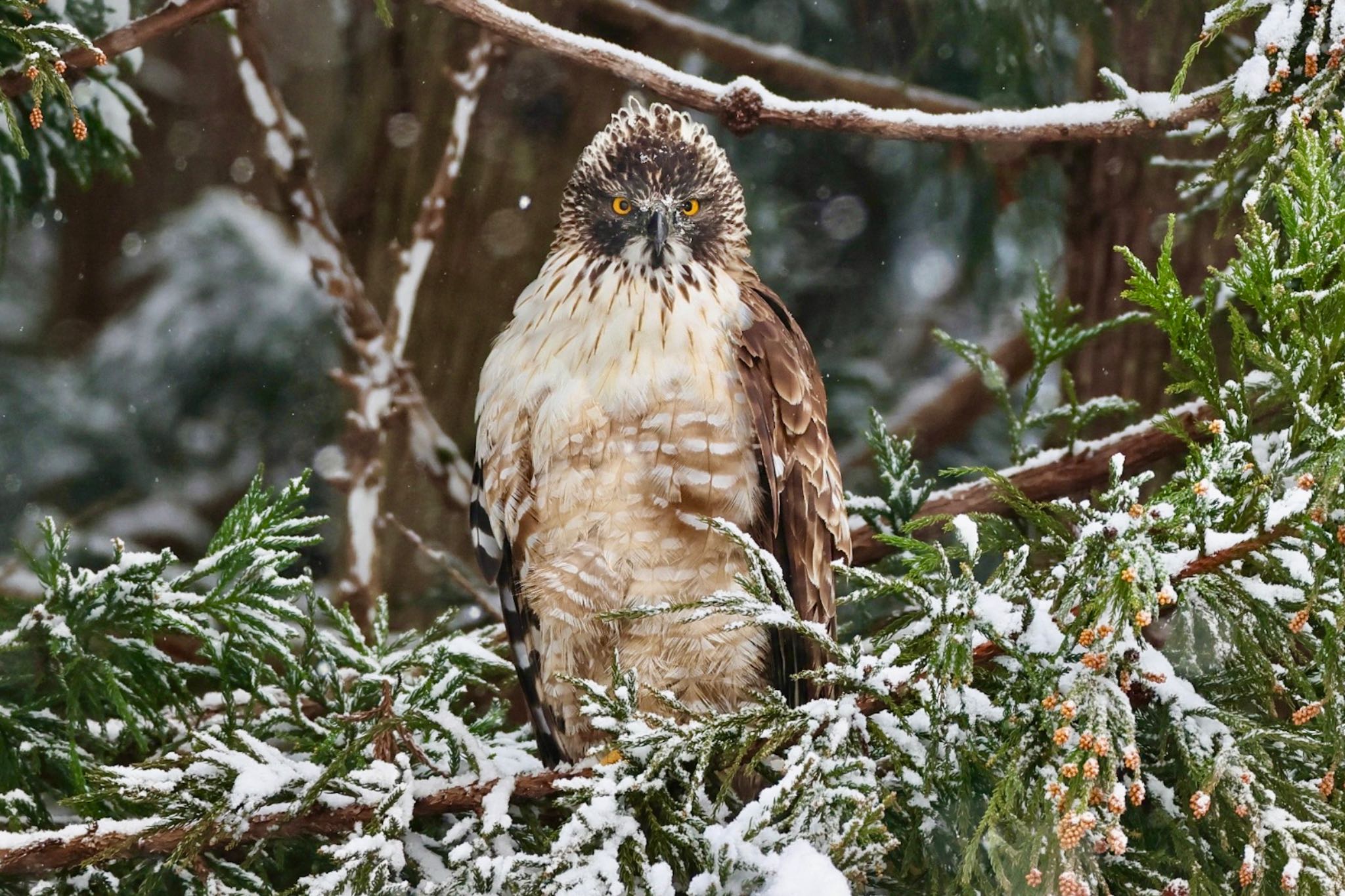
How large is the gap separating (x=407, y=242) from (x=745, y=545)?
255 centimetres

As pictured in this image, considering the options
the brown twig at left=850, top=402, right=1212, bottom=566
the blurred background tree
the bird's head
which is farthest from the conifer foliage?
the brown twig at left=850, top=402, right=1212, bottom=566

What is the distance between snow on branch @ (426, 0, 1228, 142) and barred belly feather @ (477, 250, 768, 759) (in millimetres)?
277

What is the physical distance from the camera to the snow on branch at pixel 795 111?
1.91m

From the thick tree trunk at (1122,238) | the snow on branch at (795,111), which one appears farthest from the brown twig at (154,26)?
the thick tree trunk at (1122,238)

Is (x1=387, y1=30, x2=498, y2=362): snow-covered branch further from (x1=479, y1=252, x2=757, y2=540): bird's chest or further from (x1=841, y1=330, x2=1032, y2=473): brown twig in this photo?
(x1=479, y1=252, x2=757, y2=540): bird's chest

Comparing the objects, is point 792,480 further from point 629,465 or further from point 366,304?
point 366,304

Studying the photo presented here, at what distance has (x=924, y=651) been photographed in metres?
1.18

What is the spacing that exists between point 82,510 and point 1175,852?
2898 millimetres

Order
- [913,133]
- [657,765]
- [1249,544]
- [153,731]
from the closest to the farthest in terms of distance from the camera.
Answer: [1249,544] → [657,765] → [153,731] → [913,133]

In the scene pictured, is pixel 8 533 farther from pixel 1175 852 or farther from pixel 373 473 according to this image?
pixel 1175 852

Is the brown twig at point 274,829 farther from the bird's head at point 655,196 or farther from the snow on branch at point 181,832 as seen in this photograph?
the bird's head at point 655,196

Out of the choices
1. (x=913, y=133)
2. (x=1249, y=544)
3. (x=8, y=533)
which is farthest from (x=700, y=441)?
(x=8, y=533)

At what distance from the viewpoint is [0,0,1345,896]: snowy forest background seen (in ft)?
3.74

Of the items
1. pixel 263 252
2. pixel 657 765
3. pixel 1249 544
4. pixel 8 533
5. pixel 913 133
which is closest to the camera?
pixel 1249 544
